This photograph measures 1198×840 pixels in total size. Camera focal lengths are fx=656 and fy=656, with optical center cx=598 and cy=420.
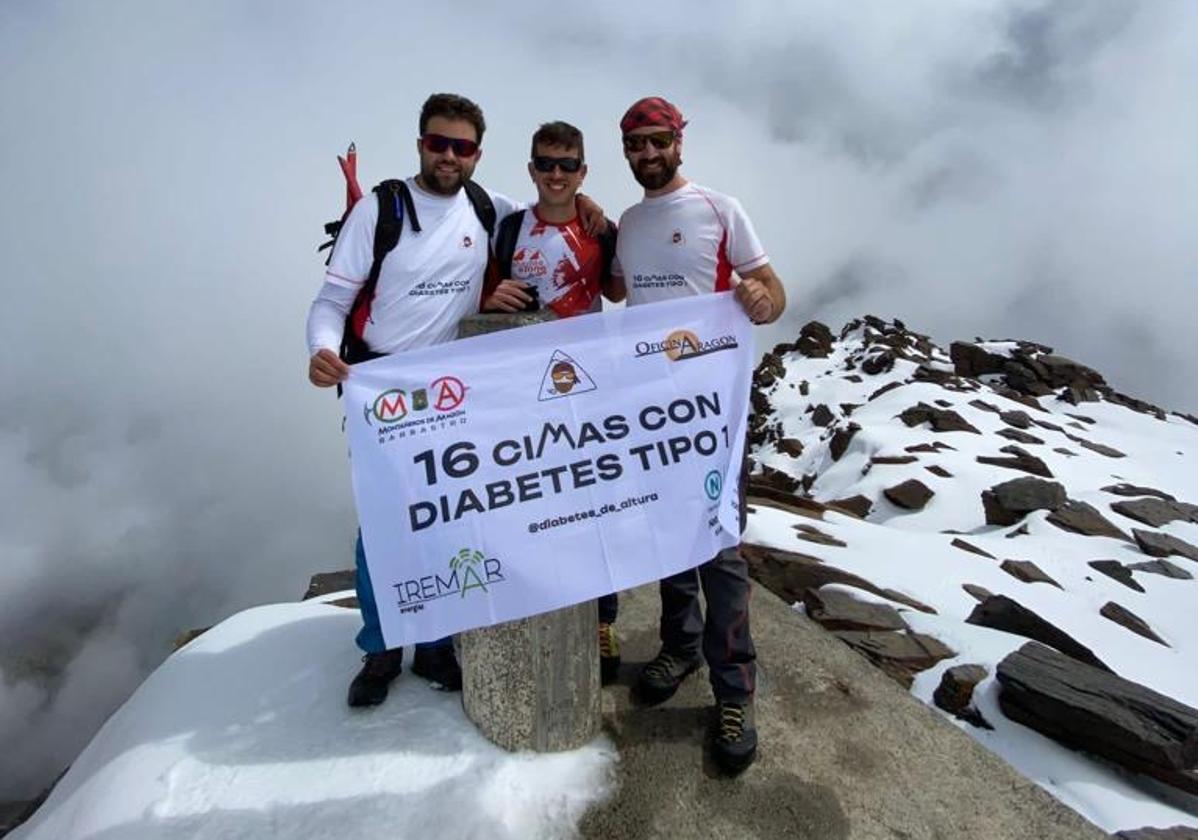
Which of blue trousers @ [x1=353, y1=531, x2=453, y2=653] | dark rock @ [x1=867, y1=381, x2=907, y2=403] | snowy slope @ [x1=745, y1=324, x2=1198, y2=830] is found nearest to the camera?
blue trousers @ [x1=353, y1=531, x2=453, y2=653]

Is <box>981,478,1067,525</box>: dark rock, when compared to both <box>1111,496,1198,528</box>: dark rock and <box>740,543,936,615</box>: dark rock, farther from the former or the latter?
<box>740,543,936,615</box>: dark rock

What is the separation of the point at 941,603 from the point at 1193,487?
76.0ft

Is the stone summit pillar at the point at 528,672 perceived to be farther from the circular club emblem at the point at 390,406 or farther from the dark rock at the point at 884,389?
the dark rock at the point at 884,389

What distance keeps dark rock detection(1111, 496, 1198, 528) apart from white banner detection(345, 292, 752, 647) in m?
19.6

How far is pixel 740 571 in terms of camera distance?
154 inches

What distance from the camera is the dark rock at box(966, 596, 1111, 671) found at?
7324 mm

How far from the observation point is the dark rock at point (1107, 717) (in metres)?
5.12

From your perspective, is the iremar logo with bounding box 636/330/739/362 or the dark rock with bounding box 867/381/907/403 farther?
the dark rock with bounding box 867/381/907/403

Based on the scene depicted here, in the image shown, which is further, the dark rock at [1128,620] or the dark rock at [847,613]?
the dark rock at [1128,620]

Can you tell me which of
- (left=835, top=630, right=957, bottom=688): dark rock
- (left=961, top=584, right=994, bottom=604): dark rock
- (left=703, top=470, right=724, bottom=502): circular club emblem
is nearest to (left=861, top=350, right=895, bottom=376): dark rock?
(left=961, top=584, right=994, bottom=604): dark rock

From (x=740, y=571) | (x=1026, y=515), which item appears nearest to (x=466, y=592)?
(x=740, y=571)

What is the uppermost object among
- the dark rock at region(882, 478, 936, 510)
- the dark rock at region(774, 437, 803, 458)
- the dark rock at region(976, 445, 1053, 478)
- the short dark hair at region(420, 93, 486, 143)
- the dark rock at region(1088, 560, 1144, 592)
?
the short dark hair at region(420, 93, 486, 143)

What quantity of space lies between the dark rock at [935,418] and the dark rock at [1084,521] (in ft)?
37.7

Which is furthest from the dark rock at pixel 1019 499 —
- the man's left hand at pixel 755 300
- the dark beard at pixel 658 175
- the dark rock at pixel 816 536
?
the dark beard at pixel 658 175
